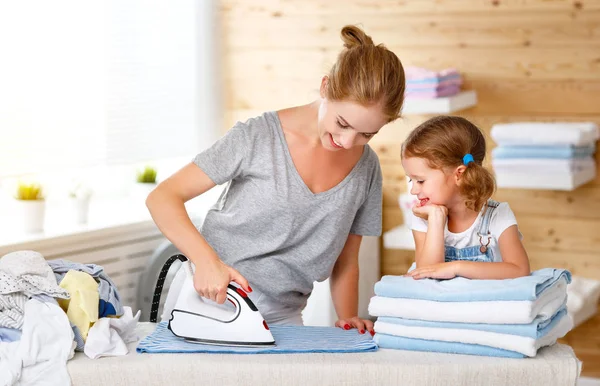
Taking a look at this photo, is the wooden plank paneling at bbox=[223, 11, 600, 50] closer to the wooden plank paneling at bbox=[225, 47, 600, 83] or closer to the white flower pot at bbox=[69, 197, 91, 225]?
the wooden plank paneling at bbox=[225, 47, 600, 83]

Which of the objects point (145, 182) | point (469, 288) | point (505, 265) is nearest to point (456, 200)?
point (505, 265)

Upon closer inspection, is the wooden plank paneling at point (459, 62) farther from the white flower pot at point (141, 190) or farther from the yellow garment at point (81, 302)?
the yellow garment at point (81, 302)

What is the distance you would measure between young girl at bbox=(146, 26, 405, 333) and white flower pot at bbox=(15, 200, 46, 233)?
975mm

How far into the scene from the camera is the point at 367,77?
1.78 metres

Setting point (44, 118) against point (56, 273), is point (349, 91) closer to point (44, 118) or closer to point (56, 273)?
point (56, 273)

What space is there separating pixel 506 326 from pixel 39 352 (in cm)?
86

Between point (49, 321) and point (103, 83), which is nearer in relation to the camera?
point (49, 321)

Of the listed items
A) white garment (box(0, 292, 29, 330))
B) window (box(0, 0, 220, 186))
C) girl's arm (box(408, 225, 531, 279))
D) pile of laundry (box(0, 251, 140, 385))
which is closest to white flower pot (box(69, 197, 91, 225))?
window (box(0, 0, 220, 186))

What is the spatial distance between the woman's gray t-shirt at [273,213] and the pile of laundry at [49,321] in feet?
1.22

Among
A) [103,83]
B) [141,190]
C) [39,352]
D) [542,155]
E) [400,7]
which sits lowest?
[141,190]

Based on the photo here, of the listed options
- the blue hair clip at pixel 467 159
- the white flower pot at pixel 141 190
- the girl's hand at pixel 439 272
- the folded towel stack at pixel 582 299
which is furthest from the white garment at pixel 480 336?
the white flower pot at pixel 141 190

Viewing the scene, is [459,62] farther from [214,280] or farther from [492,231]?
[214,280]

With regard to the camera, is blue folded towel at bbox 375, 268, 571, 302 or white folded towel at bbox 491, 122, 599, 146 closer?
blue folded towel at bbox 375, 268, 571, 302

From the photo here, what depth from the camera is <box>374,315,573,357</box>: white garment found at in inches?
60.0
